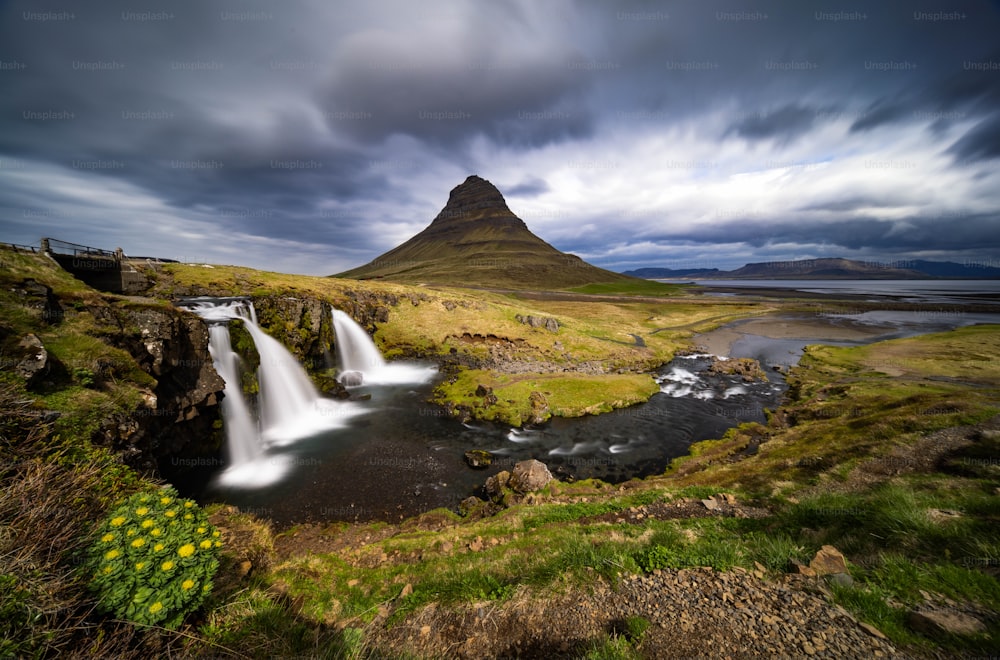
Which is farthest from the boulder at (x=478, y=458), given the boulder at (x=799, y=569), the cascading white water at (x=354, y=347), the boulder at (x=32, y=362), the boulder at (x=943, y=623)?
the cascading white water at (x=354, y=347)

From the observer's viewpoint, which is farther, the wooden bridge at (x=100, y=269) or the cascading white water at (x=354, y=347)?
the cascading white water at (x=354, y=347)

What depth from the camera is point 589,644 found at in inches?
243

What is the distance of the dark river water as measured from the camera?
18.2 metres

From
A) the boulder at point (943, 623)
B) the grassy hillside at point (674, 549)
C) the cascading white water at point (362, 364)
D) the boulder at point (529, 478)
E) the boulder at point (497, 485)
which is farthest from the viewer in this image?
the cascading white water at point (362, 364)

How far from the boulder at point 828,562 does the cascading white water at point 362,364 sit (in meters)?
36.6

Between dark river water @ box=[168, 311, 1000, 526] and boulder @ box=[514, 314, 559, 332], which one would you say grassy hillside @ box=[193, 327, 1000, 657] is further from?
boulder @ box=[514, 314, 559, 332]

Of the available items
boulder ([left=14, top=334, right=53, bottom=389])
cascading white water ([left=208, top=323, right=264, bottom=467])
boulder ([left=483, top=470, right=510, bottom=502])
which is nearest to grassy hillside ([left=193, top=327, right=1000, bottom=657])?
boulder ([left=483, top=470, right=510, bottom=502])

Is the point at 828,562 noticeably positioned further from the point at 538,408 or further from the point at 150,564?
the point at 538,408

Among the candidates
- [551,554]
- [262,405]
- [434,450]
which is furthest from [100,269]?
[551,554]

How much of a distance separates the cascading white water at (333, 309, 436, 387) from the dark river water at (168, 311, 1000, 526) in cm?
259

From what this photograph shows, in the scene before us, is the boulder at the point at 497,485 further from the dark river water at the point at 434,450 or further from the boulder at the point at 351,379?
the boulder at the point at 351,379

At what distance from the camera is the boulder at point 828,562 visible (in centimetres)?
669

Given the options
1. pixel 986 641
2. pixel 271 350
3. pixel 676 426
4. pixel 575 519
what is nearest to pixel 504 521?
pixel 575 519

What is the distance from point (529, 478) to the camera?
59.5ft
